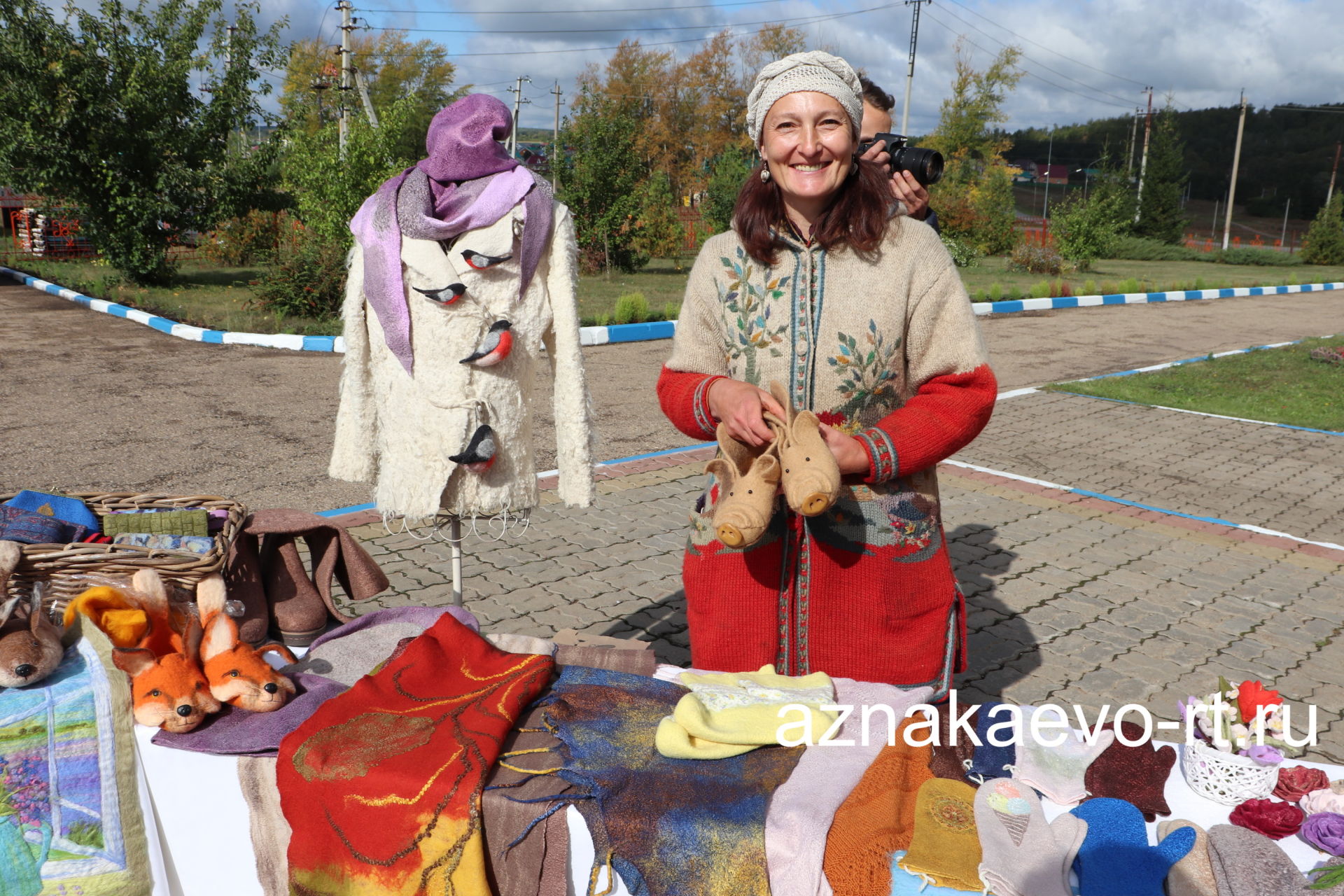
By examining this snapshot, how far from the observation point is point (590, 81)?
4919 cm

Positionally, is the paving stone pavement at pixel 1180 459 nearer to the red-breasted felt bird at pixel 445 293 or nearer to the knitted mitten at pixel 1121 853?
the knitted mitten at pixel 1121 853

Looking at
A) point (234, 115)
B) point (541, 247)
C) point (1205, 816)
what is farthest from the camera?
point (234, 115)

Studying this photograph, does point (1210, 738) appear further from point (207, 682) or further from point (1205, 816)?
point (207, 682)

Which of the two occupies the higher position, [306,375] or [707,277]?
[707,277]

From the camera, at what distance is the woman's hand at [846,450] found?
78.2 inches

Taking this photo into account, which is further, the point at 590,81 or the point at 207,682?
the point at 590,81

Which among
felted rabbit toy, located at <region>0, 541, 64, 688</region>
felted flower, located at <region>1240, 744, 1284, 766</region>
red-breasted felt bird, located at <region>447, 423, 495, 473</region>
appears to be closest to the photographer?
red-breasted felt bird, located at <region>447, 423, 495, 473</region>

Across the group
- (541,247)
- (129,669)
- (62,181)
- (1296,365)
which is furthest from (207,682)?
(62,181)

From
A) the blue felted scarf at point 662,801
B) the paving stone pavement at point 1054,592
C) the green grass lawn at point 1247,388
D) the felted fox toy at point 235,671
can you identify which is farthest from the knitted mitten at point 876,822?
the green grass lawn at point 1247,388

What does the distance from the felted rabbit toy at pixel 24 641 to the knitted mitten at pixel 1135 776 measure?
2.08 metres

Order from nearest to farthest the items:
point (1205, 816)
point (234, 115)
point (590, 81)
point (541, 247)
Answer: point (1205, 816), point (541, 247), point (234, 115), point (590, 81)

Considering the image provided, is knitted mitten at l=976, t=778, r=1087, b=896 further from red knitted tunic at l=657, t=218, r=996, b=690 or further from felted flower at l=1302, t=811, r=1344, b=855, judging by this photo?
red knitted tunic at l=657, t=218, r=996, b=690

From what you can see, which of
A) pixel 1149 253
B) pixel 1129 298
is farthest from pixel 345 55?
pixel 1149 253

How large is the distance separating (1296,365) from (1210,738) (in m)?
11.6
